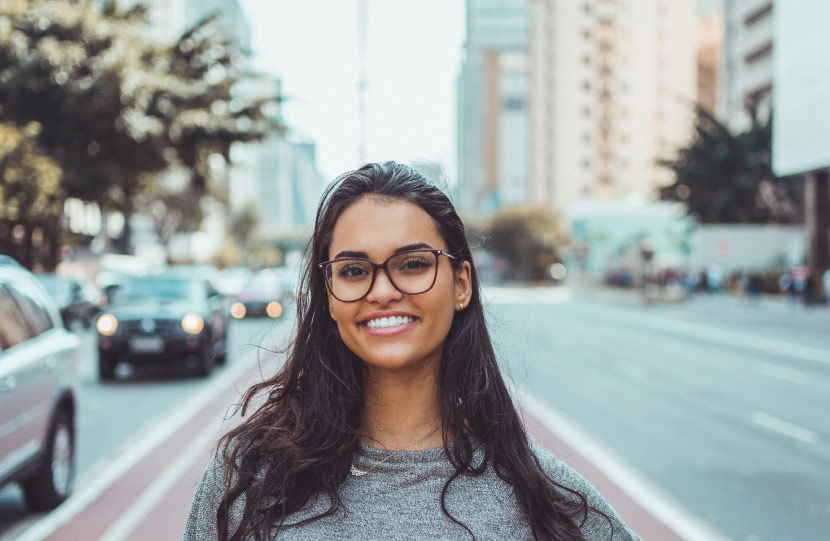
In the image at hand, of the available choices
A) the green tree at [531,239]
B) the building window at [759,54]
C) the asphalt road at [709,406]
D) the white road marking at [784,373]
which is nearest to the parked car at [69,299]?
the asphalt road at [709,406]

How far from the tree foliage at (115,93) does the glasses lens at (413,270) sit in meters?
25.5

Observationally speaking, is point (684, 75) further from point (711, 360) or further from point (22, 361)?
point (22, 361)

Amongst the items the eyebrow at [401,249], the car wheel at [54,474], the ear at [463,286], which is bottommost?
the car wheel at [54,474]

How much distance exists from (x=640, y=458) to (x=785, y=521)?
2.39 m

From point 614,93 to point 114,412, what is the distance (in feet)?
320

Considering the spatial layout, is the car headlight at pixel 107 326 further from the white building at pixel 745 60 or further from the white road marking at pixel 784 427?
the white building at pixel 745 60

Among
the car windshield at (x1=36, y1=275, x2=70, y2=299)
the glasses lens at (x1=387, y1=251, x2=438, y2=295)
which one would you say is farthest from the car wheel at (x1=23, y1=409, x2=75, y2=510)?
the car windshield at (x1=36, y1=275, x2=70, y2=299)

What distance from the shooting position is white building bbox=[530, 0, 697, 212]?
10181 centimetres

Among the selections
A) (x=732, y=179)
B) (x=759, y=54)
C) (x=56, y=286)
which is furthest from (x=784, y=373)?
(x=759, y=54)

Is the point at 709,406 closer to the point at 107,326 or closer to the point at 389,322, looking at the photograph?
the point at 107,326

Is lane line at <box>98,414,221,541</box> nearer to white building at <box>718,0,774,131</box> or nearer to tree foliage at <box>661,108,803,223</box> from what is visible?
tree foliage at <box>661,108,803,223</box>

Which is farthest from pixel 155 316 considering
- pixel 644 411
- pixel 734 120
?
pixel 734 120

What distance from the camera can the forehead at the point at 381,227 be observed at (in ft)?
6.39

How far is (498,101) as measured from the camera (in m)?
140
